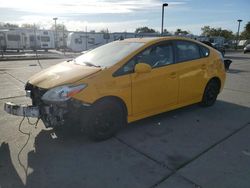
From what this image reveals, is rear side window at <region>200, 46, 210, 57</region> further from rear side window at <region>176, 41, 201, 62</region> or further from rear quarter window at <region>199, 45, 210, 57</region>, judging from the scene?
rear side window at <region>176, 41, 201, 62</region>

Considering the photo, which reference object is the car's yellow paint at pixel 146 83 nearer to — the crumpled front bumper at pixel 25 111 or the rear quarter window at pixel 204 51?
the rear quarter window at pixel 204 51

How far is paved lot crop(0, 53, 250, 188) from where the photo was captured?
3.11 m

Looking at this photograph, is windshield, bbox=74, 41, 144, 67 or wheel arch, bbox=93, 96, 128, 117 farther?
windshield, bbox=74, 41, 144, 67

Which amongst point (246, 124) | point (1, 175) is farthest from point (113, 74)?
point (246, 124)

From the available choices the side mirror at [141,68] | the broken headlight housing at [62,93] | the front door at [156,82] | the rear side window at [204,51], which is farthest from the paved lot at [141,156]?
the rear side window at [204,51]

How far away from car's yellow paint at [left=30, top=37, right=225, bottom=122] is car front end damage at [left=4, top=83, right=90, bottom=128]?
0.37ft

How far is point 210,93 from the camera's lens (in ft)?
20.2

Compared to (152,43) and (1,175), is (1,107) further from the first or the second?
(152,43)

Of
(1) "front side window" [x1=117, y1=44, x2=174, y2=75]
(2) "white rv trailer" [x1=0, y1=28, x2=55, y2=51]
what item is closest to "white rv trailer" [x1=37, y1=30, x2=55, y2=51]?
(2) "white rv trailer" [x1=0, y1=28, x2=55, y2=51]

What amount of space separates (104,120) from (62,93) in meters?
0.82

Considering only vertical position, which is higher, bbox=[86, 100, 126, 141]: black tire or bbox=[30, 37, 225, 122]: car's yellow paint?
bbox=[30, 37, 225, 122]: car's yellow paint

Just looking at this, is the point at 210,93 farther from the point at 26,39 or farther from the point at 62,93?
the point at 26,39

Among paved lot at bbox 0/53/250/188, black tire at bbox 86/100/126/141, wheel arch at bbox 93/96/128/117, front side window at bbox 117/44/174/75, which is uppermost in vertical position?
front side window at bbox 117/44/174/75

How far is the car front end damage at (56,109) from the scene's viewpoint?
3.79 meters
